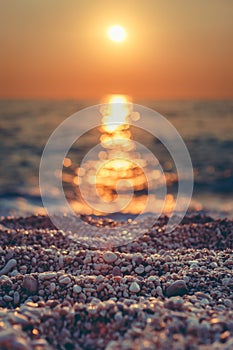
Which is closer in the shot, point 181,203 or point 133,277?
point 133,277

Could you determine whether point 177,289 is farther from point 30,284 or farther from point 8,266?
point 8,266

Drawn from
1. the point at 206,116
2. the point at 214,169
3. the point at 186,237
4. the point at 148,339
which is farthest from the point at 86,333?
the point at 206,116

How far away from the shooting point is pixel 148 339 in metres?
1.83

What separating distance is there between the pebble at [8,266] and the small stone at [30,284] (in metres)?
0.43

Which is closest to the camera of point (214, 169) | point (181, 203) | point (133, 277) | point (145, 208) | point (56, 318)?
point (56, 318)

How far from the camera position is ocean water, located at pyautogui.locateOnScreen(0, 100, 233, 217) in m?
9.24

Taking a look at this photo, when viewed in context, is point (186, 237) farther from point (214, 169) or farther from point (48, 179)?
point (214, 169)

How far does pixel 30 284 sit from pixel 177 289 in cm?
87

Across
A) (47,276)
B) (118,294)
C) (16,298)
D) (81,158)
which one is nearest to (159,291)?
(118,294)

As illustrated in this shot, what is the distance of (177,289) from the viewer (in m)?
2.74

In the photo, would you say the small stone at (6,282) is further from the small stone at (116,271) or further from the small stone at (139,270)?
the small stone at (139,270)

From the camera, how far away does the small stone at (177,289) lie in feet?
8.95

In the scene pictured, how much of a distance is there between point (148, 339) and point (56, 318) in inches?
20.0

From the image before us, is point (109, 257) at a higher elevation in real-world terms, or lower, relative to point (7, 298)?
higher
